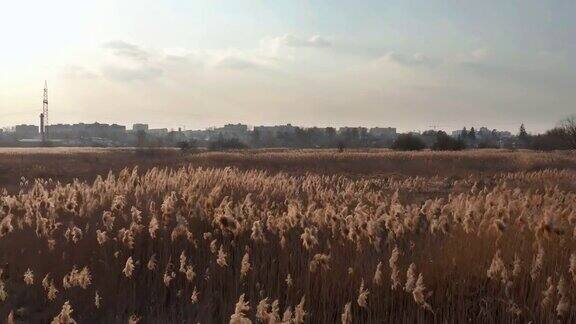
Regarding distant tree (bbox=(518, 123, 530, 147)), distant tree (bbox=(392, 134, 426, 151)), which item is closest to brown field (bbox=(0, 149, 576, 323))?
distant tree (bbox=(392, 134, 426, 151))

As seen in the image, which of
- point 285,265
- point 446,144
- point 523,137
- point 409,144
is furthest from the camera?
point 523,137

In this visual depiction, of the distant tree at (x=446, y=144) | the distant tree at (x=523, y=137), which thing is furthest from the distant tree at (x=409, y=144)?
the distant tree at (x=523, y=137)

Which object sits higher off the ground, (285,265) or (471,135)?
(471,135)

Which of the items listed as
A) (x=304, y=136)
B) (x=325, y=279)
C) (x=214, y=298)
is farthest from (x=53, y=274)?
(x=304, y=136)

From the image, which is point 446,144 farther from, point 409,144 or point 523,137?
point 523,137

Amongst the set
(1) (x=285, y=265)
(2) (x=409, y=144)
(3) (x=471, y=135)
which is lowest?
(1) (x=285, y=265)

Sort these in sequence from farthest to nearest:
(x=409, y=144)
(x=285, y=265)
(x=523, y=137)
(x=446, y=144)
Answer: (x=523, y=137) → (x=409, y=144) → (x=446, y=144) → (x=285, y=265)

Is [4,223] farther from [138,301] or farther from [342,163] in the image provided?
[342,163]

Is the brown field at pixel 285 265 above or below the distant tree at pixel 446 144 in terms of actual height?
below

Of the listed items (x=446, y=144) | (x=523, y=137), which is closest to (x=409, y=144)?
(x=446, y=144)

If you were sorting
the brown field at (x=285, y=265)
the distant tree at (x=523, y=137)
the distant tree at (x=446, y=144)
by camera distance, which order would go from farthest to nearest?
the distant tree at (x=523, y=137)
the distant tree at (x=446, y=144)
the brown field at (x=285, y=265)

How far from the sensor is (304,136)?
15562cm

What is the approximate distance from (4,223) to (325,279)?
337cm

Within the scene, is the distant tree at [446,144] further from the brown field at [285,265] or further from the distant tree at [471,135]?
the brown field at [285,265]
